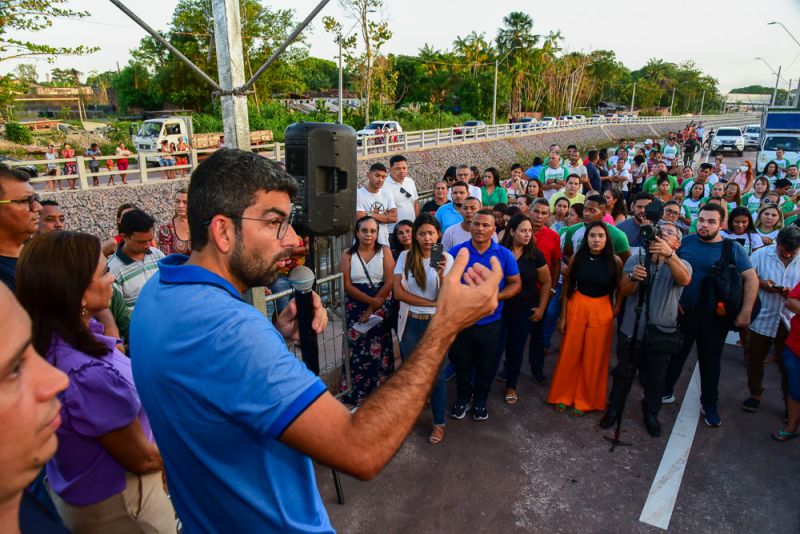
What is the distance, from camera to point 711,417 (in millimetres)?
4418

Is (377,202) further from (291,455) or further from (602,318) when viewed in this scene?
(291,455)

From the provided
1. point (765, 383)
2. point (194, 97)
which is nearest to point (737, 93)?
point (194, 97)

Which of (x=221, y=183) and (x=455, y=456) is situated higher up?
(x=221, y=183)

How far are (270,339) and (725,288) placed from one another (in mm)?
4231

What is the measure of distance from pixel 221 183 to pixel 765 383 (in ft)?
19.2

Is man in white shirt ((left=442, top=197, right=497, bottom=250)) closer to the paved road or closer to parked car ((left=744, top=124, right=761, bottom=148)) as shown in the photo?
the paved road

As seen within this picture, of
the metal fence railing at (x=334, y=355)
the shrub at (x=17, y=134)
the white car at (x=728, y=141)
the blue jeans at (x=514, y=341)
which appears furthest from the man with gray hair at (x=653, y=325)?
the shrub at (x=17, y=134)

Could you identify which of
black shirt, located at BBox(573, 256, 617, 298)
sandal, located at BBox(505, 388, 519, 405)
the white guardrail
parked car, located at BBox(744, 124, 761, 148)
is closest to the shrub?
the white guardrail

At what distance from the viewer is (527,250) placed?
4887 mm

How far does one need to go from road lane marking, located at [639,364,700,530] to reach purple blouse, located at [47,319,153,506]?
3218 millimetres

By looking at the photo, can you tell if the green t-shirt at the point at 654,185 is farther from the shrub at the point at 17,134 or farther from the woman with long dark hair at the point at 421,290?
the shrub at the point at 17,134

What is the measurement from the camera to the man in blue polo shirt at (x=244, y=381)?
114 cm

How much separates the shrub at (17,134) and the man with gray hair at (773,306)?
Answer: 3023 centimetres

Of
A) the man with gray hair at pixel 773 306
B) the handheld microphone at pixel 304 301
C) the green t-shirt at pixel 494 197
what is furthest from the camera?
the green t-shirt at pixel 494 197
